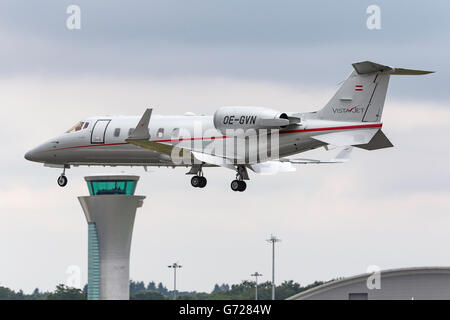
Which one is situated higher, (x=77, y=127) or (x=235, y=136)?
(x=77, y=127)

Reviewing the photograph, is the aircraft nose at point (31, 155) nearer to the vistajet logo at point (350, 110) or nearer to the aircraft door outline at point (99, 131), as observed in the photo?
the aircraft door outline at point (99, 131)

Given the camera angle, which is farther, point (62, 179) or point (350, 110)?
point (62, 179)

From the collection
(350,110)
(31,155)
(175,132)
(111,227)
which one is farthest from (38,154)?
(111,227)

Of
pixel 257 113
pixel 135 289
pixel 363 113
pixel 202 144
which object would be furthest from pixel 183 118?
pixel 135 289

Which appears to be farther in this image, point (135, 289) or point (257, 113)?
point (135, 289)

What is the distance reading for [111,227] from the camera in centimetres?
11412

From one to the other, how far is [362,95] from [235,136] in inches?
277

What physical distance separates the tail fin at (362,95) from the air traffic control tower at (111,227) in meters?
65.6

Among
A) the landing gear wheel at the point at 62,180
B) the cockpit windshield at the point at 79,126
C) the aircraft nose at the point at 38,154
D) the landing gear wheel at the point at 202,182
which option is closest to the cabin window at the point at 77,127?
the cockpit windshield at the point at 79,126

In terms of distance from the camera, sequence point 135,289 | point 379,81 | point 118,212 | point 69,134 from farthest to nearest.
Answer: point 135,289 → point 118,212 → point 69,134 → point 379,81

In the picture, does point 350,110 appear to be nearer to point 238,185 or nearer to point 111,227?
point 238,185
